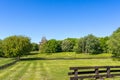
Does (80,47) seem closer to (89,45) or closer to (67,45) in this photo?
(89,45)

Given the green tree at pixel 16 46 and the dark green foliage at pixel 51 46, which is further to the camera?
the dark green foliage at pixel 51 46

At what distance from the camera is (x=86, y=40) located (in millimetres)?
127375

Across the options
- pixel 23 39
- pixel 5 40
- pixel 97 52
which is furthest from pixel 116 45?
pixel 97 52

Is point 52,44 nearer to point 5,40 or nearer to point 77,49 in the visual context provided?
point 77,49

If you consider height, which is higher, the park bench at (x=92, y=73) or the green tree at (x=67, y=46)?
the green tree at (x=67, y=46)

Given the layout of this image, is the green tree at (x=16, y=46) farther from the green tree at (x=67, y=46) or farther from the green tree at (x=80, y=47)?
the green tree at (x=67, y=46)

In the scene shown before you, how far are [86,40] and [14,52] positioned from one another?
187ft

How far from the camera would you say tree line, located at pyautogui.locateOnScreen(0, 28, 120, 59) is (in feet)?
241

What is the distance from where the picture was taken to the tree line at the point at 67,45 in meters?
73.4

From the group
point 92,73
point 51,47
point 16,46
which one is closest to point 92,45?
point 51,47

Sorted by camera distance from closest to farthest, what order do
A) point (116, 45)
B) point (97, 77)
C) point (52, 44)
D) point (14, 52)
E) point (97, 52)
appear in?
point (97, 77)
point (116, 45)
point (14, 52)
point (97, 52)
point (52, 44)

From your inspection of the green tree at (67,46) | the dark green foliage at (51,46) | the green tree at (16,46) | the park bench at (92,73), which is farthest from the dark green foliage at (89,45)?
the park bench at (92,73)

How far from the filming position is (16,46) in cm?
8012

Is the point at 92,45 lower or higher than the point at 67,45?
lower
